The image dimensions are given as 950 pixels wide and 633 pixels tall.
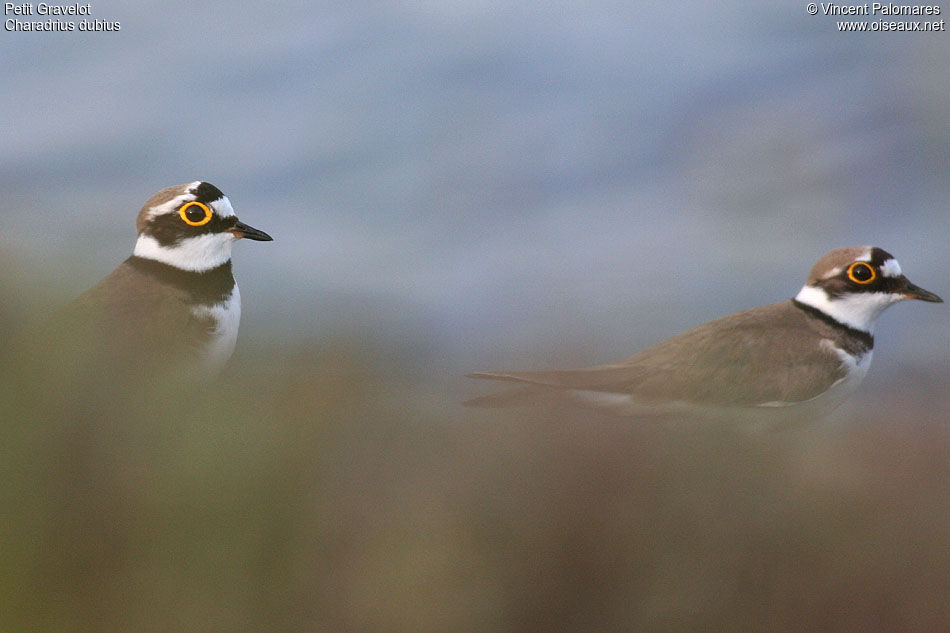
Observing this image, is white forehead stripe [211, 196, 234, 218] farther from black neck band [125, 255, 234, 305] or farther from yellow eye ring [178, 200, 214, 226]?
black neck band [125, 255, 234, 305]

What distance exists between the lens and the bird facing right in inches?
197

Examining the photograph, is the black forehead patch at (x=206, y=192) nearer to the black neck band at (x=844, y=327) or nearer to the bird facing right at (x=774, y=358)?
the bird facing right at (x=774, y=358)

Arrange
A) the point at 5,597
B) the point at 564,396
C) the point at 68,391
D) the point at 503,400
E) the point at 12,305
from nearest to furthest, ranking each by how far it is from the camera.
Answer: the point at 5,597
the point at 68,391
the point at 12,305
the point at 503,400
the point at 564,396

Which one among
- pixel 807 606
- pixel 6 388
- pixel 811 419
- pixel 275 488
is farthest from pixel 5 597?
pixel 811 419

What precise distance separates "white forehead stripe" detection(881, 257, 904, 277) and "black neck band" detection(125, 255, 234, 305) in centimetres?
357

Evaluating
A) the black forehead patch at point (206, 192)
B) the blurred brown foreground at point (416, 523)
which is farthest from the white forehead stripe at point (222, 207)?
the blurred brown foreground at point (416, 523)

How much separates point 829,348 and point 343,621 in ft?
12.0

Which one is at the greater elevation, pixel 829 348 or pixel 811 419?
pixel 829 348

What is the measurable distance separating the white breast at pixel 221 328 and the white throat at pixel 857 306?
10.6 ft

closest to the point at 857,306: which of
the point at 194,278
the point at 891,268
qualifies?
the point at 891,268

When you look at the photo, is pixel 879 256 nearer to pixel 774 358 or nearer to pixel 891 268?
pixel 891 268

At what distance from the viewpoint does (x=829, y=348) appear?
528cm

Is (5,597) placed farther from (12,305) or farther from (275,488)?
(12,305)

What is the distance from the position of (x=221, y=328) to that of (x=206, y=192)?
2.74ft
